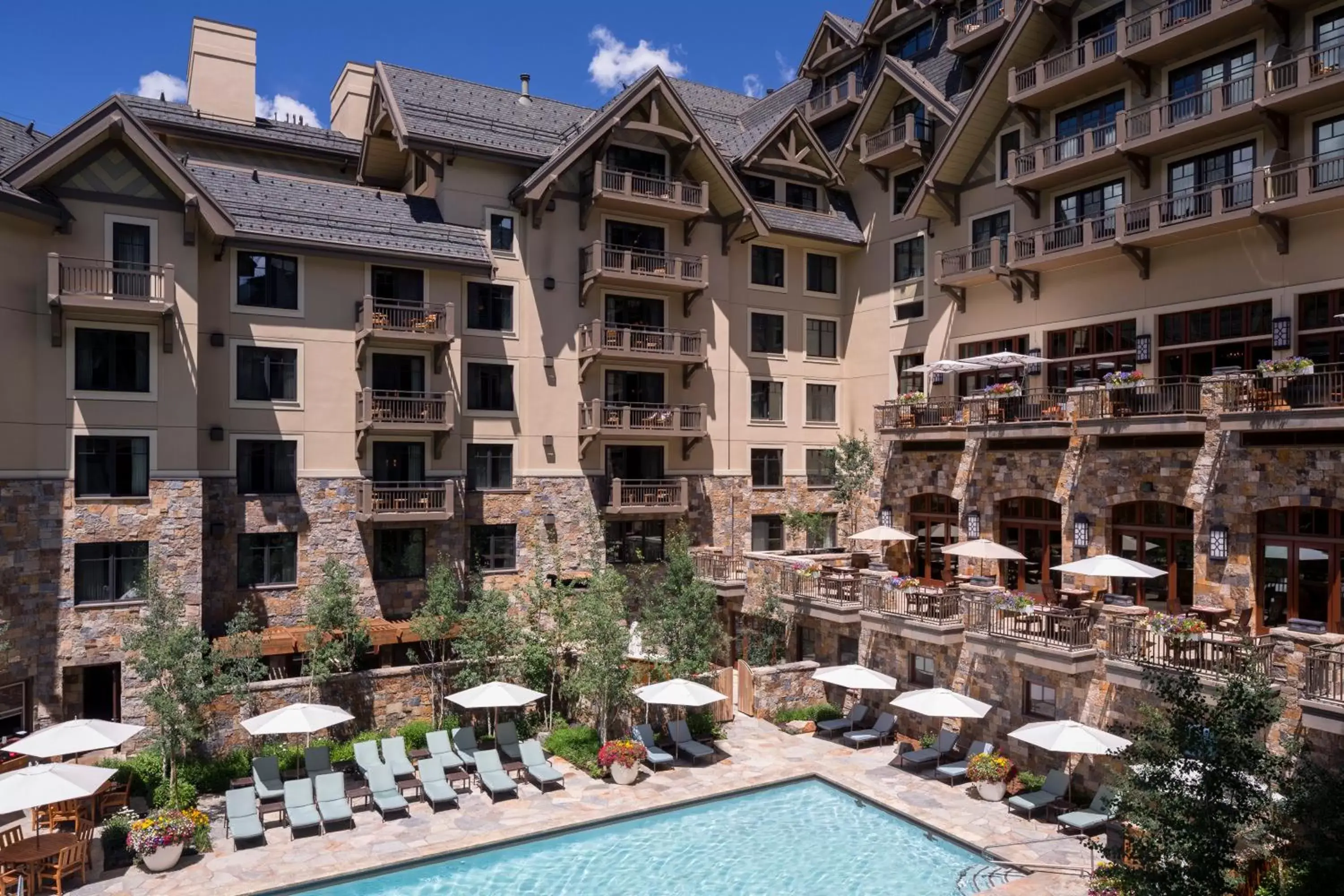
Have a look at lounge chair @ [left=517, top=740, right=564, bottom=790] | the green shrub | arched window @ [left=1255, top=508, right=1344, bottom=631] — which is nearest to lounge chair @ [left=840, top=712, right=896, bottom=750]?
the green shrub

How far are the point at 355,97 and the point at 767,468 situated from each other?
20030 mm

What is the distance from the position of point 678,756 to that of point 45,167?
20721mm

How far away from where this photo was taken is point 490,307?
29.0 m

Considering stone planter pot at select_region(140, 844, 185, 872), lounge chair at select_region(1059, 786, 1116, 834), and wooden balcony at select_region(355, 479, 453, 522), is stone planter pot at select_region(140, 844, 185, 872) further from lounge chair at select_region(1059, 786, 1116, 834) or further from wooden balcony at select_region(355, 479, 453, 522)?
lounge chair at select_region(1059, 786, 1116, 834)

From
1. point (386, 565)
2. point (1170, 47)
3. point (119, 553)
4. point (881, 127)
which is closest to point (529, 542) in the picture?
point (386, 565)

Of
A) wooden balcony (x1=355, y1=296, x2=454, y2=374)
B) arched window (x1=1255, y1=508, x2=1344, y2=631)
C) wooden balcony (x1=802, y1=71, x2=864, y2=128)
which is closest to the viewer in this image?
arched window (x1=1255, y1=508, x2=1344, y2=631)

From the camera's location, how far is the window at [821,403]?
34.2m

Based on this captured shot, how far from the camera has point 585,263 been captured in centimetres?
2986

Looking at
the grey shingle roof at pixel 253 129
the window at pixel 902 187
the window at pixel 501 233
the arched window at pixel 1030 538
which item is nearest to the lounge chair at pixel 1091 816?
the arched window at pixel 1030 538

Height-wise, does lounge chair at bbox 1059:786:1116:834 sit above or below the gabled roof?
below

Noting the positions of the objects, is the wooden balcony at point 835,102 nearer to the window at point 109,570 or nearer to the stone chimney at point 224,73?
the stone chimney at point 224,73

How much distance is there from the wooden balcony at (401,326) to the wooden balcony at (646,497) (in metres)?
6.88

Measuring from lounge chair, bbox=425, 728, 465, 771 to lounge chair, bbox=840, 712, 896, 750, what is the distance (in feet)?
32.1

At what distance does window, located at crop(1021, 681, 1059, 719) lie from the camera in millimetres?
21078
